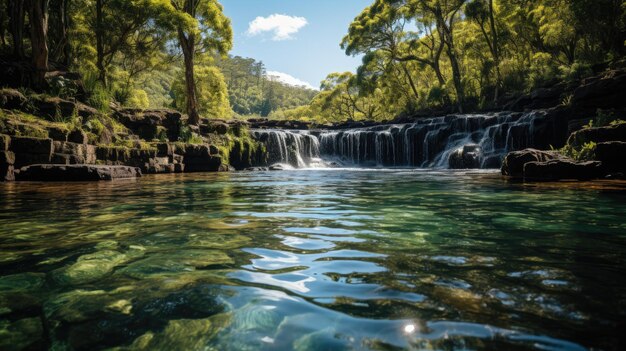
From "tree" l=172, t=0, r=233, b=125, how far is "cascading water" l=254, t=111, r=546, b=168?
4723 millimetres

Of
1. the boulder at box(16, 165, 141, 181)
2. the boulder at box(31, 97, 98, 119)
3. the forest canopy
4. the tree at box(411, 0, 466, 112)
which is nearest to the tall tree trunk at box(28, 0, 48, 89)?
the forest canopy

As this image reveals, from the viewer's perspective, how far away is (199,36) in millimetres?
23797

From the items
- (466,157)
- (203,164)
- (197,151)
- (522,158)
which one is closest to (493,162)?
(466,157)

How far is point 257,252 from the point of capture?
2594 mm

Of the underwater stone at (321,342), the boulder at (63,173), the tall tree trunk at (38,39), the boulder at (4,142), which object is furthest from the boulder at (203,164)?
the underwater stone at (321,342)

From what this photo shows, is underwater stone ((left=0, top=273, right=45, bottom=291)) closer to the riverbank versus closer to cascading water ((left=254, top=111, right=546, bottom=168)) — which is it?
the riverbank

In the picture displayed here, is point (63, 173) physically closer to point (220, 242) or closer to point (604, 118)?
point (220, 242)

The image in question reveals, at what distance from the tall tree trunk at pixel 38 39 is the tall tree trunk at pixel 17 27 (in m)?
1.71

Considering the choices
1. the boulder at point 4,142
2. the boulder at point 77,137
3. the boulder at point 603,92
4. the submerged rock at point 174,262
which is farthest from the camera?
the boulder at point 603,92

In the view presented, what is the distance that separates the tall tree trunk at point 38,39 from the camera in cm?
1327

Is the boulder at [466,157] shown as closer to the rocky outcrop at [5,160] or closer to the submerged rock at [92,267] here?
the rocky outcrop at [5,160]

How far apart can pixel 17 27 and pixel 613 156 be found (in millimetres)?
19977

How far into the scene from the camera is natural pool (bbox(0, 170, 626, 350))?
1.36 metres

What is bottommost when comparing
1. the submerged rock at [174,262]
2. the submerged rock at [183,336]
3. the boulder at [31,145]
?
the submerged rock at [183,336]
